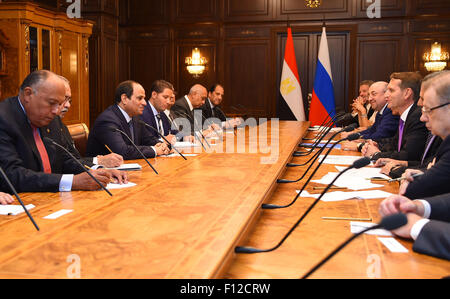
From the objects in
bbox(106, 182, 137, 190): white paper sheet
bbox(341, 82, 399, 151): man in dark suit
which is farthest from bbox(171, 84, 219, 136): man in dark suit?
bbox(106, 182, 137, 190): white paper sheet

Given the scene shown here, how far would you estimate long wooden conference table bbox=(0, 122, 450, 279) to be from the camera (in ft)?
4.13

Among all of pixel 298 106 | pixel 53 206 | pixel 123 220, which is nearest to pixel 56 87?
pixel 53 206

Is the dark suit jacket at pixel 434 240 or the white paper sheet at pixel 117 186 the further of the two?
Result: the white paper sheet at pixel 117 186

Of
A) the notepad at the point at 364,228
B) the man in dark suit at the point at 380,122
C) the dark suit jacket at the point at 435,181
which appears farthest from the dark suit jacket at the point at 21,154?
the man in dark suit at the point at 380,122

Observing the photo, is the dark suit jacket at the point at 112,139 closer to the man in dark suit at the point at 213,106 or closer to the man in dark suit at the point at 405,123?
the man in dark suit at the point at 405,123

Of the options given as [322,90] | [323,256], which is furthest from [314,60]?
[323,256]

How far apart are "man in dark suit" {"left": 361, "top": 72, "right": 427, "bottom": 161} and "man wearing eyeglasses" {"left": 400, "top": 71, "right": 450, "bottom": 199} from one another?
4.19ft

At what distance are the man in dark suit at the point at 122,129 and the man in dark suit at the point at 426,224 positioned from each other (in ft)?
7.05

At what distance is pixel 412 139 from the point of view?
11.5ft

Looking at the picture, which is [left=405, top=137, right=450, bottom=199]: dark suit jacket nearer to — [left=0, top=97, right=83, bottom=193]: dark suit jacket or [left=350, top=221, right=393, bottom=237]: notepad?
[left=350, top=221, right=393, bottom=237]: notepad

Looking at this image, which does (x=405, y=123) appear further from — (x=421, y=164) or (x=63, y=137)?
(x=63, y=137)

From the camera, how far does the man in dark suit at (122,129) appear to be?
11.7 ft
